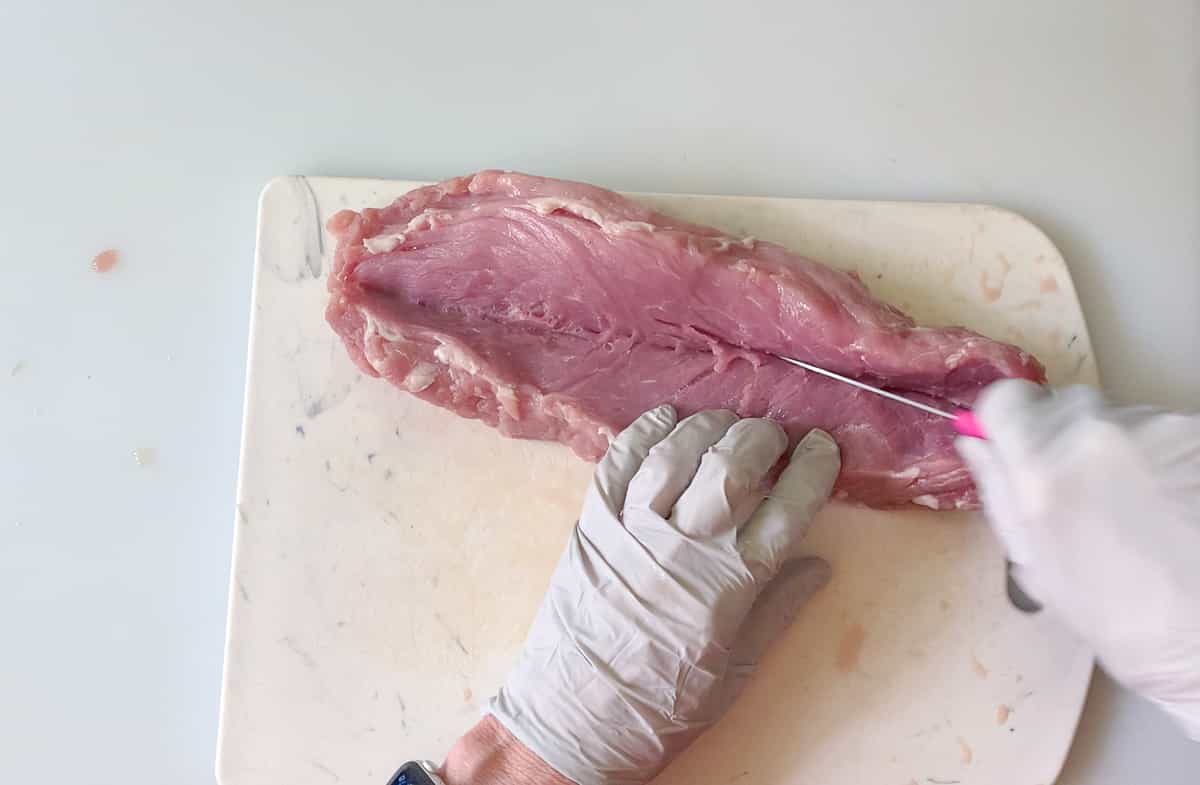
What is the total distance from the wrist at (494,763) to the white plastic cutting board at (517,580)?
15 cm

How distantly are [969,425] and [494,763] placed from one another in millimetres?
1117

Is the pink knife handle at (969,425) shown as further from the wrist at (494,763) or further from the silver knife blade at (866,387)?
the wrist at (494,763)

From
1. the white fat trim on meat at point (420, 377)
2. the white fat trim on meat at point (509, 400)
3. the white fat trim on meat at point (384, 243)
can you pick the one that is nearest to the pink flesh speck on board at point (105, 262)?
the white fat trim on meat at point (384, 243)

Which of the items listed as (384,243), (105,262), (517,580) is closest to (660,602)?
(517,580)

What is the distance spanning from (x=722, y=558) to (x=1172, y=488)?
751 mm

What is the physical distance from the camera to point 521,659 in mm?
1806

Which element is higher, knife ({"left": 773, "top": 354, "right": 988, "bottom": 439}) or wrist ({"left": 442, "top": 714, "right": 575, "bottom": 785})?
knife ({"left": 773, "top": 354, "right": 988, "bottom": 439})

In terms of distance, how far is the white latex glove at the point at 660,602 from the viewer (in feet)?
5.51

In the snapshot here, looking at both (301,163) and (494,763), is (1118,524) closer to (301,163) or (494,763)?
(494,763)

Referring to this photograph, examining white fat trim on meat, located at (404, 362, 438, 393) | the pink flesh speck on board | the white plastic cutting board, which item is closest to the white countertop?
the pink flesh speck on board

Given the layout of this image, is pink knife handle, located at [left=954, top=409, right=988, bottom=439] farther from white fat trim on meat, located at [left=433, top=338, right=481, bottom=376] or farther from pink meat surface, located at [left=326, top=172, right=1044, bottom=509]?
white fat trim on meat, located at [left=433, top=338, right=481, bottom=376]

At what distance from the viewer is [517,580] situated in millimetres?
1943

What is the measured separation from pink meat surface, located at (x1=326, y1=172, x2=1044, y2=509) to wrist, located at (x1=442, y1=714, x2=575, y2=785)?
615 millimetres

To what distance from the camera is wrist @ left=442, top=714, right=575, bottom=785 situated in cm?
172
